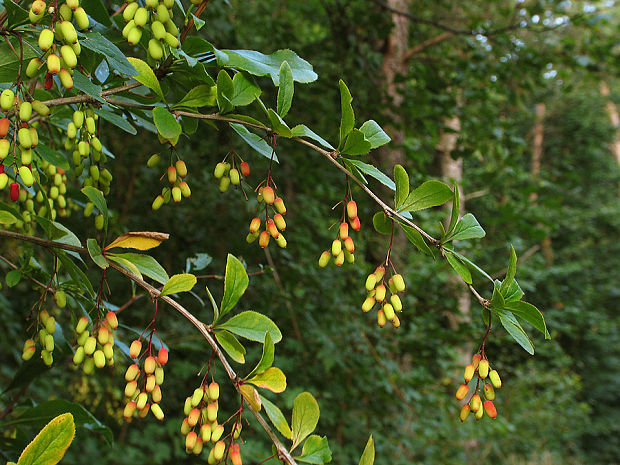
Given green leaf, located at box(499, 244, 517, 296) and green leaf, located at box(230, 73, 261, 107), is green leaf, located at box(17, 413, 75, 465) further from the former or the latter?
green leaf, located at box(499, 244, 517, 296)

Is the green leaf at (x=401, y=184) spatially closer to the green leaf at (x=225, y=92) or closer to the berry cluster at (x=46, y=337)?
the green leaf at (x=225, y=92)

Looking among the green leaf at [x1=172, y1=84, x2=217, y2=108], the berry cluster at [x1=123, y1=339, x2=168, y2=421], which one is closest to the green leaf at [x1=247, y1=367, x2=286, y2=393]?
the berry cluster at [x1=123, y1=339, x2=168, y2=421]

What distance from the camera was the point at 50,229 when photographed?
2.35 ft

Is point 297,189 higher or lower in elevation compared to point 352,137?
lower

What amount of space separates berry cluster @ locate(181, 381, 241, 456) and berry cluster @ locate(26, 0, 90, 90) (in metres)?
0.39

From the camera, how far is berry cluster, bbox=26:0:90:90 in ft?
1.81

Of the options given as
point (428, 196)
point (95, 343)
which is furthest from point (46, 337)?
point (428, 196)

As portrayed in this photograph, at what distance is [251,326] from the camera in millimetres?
704

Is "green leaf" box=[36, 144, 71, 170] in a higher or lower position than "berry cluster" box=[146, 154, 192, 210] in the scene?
lower

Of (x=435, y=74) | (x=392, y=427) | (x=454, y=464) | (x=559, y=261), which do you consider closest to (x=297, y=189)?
(x=435, y=74)

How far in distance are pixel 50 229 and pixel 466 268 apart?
1.86 feet

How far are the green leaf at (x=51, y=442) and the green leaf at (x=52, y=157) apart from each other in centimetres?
57

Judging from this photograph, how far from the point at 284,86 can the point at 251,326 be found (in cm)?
31

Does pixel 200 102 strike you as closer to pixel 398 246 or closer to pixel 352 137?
pixel 352 137
